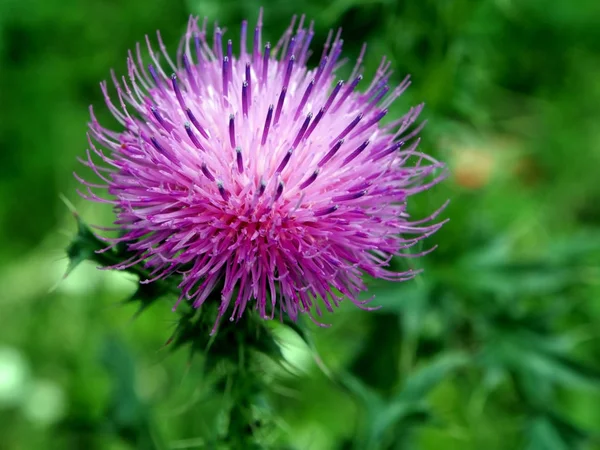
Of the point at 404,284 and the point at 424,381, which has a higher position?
the point at 404,284

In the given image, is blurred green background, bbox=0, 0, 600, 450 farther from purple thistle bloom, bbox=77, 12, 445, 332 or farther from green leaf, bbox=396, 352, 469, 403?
purple thistle bloom, bbox=77, 12, 445, 332

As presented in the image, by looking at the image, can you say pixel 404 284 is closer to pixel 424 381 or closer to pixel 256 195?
pixel 424 381

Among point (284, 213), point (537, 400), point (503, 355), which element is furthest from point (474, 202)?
point (284, 213)

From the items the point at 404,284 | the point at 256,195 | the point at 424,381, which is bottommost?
the point at 424,381

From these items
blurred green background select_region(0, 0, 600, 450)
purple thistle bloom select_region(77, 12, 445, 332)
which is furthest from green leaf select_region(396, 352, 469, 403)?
purple thistle bloom select_region(77, 12, 445, 332)

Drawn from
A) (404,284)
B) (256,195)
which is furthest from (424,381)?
(256,195)

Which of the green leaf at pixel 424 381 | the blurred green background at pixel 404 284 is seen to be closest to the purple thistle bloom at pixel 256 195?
the blurred green background at pixel 404 284
